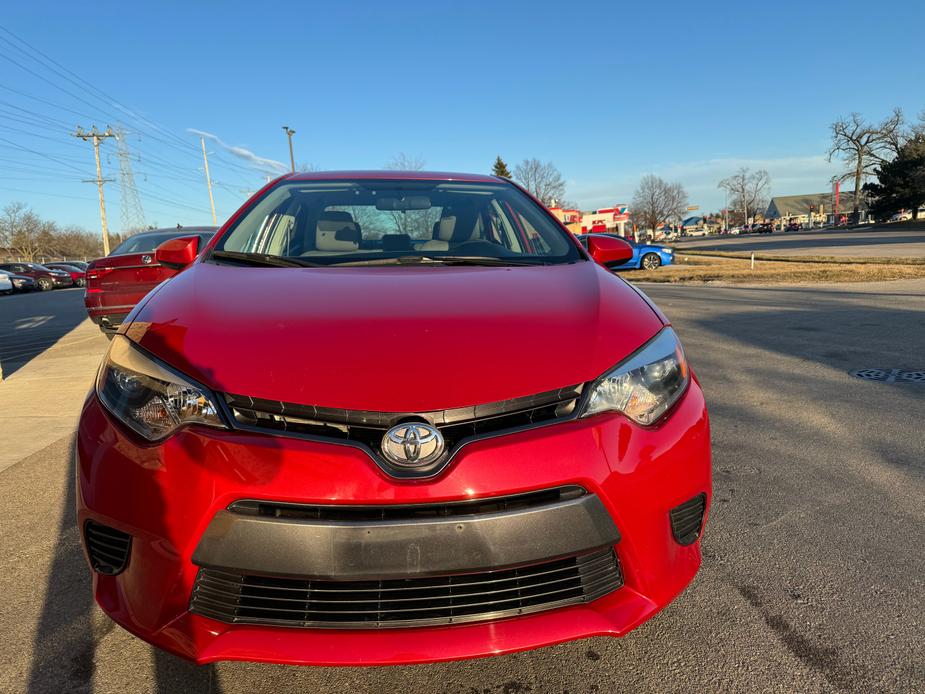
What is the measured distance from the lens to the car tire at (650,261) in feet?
74.0

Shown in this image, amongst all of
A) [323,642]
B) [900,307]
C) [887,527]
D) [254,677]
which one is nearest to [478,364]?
[323,642]

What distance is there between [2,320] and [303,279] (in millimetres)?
15217

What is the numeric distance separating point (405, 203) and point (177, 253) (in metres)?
1.15

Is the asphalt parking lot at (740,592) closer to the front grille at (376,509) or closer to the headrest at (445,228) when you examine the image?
the front grille at (376,509)

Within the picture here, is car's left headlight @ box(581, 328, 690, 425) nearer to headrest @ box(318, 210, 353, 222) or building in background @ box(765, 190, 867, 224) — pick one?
headrest @ box(318, 210, 353, 222)

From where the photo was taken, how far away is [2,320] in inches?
528

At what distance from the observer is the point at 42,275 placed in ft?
102

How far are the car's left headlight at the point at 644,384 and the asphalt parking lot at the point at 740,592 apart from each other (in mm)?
816

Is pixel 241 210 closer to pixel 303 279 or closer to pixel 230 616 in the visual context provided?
pixel 303 279

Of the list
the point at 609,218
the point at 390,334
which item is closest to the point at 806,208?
the point at 609,218

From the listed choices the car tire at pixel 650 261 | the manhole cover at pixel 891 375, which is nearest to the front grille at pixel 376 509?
the manhole cover at pixel 891 375

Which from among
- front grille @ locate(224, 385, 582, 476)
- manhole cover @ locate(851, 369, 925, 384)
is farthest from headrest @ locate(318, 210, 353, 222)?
manhole cover @ locate(851, 369, 925, 384)

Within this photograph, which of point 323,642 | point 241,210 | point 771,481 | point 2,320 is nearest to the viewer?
point 323,642

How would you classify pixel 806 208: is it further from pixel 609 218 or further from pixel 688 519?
pixel 688 519
